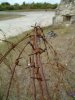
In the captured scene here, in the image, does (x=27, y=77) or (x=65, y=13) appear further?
(x=65, y=13)

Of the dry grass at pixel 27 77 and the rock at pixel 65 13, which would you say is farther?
the rock at pixel 65 13

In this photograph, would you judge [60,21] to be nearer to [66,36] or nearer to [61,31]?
[61,31]

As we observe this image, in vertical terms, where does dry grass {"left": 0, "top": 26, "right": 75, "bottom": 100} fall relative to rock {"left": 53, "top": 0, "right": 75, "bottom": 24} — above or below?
above

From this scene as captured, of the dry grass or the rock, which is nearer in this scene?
the dry grass

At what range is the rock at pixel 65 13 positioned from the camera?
10141 mm

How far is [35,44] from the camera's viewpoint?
1293mm

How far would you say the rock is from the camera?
10141 mm

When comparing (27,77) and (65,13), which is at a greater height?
(27,77)

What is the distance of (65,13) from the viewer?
407 inches

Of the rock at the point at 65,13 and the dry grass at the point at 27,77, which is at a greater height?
the dry grass at the point at 27,77

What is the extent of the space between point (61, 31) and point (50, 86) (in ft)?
18.6

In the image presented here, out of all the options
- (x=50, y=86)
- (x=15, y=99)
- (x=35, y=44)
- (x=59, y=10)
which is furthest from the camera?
(x=59, y=10)

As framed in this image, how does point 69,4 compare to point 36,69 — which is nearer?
point 36,69

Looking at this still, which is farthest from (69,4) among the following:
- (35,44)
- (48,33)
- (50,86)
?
(35,44)
